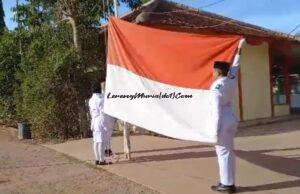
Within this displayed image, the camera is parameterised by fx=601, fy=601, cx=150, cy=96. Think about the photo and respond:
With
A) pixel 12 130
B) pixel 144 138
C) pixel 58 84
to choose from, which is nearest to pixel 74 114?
pixel 58 84

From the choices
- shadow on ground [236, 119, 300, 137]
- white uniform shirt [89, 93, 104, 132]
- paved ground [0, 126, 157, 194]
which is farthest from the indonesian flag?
shadow on ground [236, 119, 300, 137]

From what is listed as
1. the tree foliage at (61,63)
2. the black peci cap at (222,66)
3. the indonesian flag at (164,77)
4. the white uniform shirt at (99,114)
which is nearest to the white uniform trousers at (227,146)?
the indonesian flag at (164,77)

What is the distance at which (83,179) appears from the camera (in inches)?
414

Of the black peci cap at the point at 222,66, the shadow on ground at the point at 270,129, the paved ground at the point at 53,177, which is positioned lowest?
the paved ground at the point at 53,177

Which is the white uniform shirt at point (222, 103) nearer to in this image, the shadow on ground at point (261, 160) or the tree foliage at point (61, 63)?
the shadow on ground at point (261, 160)

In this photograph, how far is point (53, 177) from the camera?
10.9m

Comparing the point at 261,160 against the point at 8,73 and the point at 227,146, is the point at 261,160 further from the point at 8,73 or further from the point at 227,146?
the point at 8,73

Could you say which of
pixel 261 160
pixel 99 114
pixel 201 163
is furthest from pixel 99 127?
pixel 261 160

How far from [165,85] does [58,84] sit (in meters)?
7.87

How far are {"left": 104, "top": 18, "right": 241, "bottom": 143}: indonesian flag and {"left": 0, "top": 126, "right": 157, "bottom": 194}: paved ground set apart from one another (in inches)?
46.6

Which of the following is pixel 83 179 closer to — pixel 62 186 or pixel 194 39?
pixel 62 186

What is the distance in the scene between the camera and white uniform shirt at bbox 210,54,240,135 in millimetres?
8461

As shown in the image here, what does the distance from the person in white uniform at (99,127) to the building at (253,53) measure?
17.8ft

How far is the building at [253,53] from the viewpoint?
1811cm
